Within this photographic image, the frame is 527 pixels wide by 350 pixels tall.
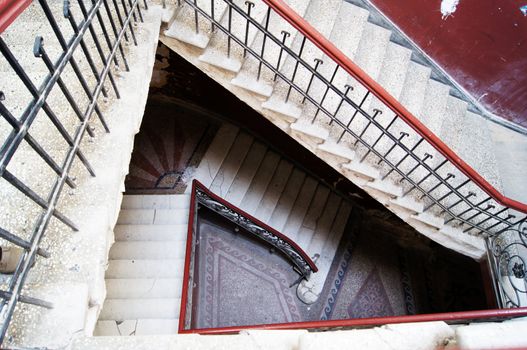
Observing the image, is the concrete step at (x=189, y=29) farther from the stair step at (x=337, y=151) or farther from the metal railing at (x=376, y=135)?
the stair step at (x=337, y=151)

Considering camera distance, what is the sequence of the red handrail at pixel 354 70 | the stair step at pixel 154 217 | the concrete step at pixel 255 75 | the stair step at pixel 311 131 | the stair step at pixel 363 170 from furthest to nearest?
1. the stair step at pixel 154 217
2. the stair step at pixel 363 170
3. the stair step at pixel 311 131
4. the concrete step at pixel 255 75
5. the red handrail at pixel 354 70

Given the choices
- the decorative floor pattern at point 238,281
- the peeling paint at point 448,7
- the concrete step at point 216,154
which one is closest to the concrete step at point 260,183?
the decorative floor pattern at point 238,281

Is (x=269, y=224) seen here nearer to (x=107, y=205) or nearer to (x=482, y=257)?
(x=482, y=257)

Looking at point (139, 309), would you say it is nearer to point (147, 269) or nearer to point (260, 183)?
point (147, 269)

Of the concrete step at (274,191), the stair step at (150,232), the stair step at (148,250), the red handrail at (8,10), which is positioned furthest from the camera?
the concrete step at (274,191)

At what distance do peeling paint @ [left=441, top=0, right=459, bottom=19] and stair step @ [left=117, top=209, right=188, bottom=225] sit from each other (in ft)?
12.2

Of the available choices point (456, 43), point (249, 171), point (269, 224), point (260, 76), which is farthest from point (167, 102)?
point (456, 43)

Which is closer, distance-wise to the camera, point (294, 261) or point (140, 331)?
point (140, 331)

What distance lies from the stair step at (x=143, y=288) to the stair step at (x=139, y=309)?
0.12m

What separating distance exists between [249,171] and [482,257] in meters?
3.08

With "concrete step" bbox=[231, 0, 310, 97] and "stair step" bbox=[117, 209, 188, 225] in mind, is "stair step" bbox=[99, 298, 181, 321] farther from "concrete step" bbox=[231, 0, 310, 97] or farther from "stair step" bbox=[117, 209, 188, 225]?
"concrete step" bbox=[231, 0, 310, 97]

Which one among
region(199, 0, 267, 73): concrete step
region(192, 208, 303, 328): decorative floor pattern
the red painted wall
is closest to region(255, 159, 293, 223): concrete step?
region(192, 208, 303, 328): decorative floor pattern

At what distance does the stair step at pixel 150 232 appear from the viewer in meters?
4.89

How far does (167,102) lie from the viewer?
19.9 feet
